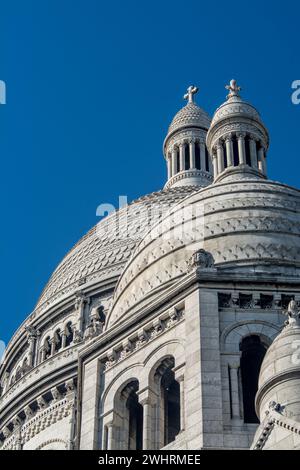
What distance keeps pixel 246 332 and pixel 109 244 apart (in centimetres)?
2676

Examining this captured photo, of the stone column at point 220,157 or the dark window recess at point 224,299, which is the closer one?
the dark window recess at point 224,299

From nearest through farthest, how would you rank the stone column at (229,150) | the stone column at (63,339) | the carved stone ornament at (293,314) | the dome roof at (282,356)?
the dome roof at (282,356) → the carved stone ornament at (293,314) → the stone column at (229,150) → the stone column at (63,339)

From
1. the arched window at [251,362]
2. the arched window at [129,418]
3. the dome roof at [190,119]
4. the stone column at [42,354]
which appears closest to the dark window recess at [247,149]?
the arched window at [251,362]

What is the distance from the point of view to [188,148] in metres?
62.6

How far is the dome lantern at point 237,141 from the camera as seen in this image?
40.9 metres

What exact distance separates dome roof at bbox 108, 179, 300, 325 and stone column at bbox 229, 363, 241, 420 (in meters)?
4.02

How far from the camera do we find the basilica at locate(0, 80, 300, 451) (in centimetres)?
2630

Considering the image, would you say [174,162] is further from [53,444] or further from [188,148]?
[53,444]

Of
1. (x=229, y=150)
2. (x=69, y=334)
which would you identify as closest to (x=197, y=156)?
(x=69, y=334)

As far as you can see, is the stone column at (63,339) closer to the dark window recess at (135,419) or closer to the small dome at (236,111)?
the small dome at (236,111)

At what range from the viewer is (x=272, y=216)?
33969mm

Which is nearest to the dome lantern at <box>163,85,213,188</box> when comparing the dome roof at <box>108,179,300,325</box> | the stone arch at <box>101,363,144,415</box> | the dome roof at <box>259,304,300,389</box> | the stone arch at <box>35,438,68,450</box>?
the stone arch at <box>35,438,68,450</box>

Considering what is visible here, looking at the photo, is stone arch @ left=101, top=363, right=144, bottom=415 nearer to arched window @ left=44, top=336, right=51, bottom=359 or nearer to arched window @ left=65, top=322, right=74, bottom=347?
arched window @ left=65, top=322, right=74, bottom=347
